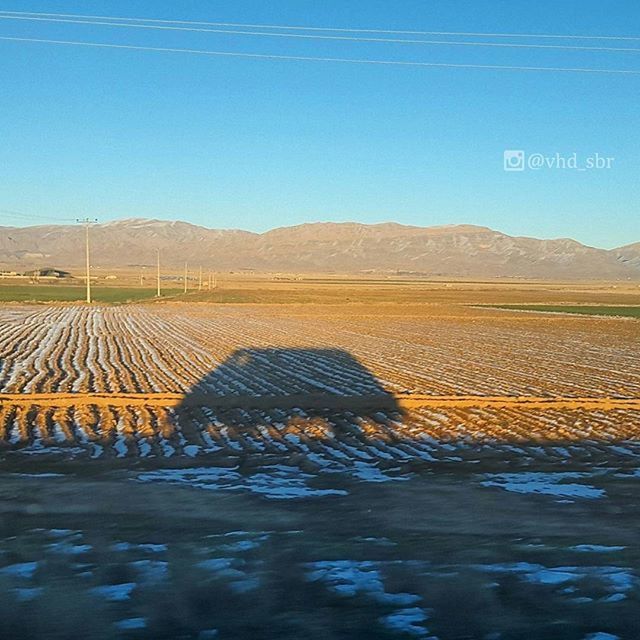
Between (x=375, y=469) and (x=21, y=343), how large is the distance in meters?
19.3

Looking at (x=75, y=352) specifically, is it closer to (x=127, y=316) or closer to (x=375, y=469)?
(x=375, y=469)

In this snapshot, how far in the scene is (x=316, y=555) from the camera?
6.29m

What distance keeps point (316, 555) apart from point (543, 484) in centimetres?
344

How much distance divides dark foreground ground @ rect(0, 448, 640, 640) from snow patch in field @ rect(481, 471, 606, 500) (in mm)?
31

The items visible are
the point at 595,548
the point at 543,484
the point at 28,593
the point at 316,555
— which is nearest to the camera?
the point at 28,593

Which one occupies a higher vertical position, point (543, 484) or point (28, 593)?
point (28, 593)

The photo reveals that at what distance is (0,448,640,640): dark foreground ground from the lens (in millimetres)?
5078

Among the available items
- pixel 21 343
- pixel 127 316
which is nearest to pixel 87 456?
pixel 21 343

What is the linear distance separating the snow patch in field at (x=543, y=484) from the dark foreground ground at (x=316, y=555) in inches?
1.2

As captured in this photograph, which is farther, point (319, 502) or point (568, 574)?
point (319, 502)


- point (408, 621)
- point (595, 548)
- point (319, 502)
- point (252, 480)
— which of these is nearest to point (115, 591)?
point (408, 621)

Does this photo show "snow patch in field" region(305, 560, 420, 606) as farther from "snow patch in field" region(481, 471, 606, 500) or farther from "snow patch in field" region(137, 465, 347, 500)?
"snow patch in field" region(481, 471, 606, 500)

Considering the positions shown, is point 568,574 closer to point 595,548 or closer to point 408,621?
point 595,548

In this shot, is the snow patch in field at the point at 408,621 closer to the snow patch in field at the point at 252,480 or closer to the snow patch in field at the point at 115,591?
the snow patch in field at the point at 115,591
